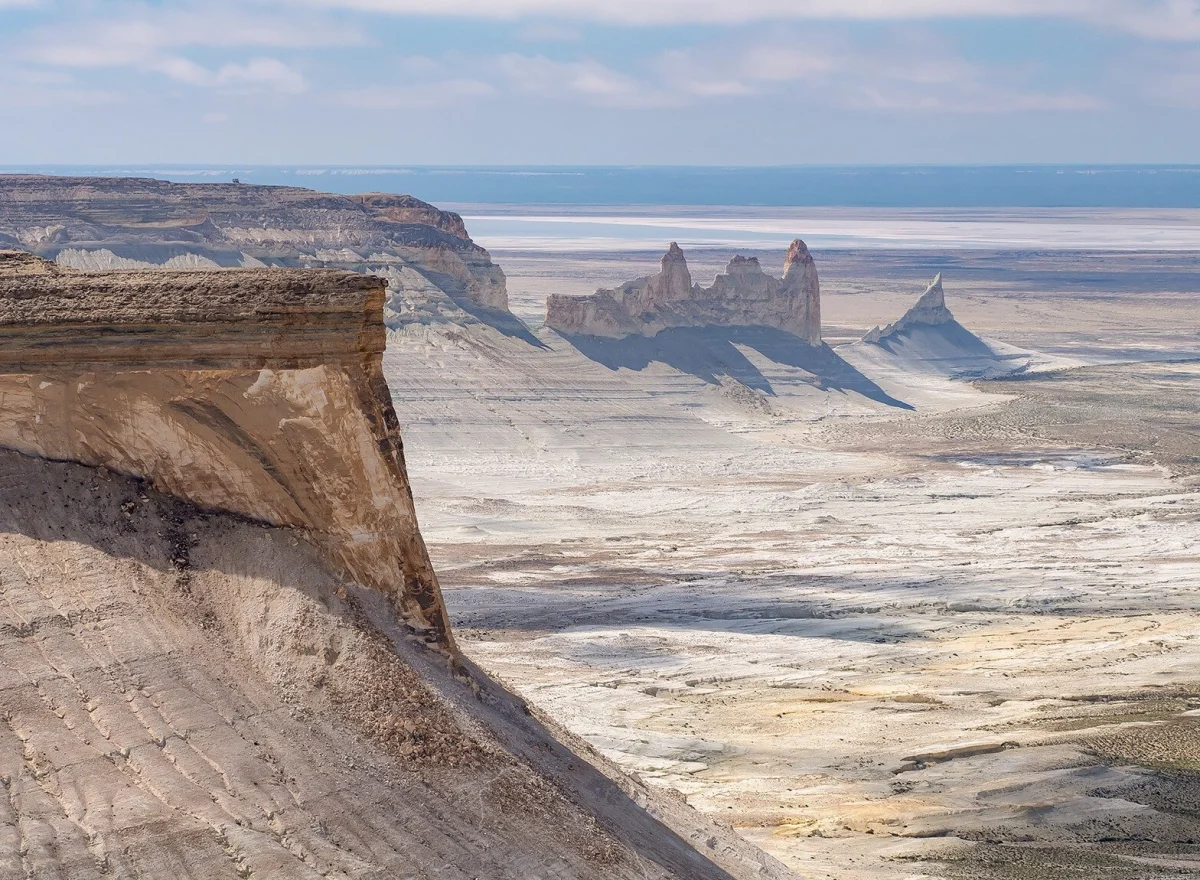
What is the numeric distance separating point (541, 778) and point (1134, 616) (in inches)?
707

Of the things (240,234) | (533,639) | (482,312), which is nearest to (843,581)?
(533,639)

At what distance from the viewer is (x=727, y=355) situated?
6525cm

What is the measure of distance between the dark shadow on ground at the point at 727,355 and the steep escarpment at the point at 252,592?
4752cm

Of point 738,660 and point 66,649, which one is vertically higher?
point 66,649

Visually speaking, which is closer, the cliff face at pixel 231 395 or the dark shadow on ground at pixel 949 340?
the cliff face at pixel 231 395

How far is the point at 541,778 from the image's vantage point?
11938 mm

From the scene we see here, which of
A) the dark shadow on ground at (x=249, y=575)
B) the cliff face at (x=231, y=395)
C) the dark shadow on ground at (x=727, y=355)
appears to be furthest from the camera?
the dark shadow on ground at (x=727, y=355)

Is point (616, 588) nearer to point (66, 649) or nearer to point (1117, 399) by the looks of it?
point (66, 649)

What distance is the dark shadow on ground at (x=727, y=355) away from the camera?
200ft

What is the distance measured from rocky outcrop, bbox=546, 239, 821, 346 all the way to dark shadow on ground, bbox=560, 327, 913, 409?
0.42 m

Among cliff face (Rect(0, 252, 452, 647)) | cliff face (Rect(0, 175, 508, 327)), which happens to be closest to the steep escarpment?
cliff face (Rect(0, 252, 452, 647))

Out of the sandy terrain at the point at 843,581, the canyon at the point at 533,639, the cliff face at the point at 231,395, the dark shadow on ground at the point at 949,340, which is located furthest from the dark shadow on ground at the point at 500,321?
the cliff face at the point at 231,395

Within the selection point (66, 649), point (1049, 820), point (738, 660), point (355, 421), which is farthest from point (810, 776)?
point (66, 649)

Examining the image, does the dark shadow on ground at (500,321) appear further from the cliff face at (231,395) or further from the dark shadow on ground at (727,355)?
the cliff face at (231,395)
